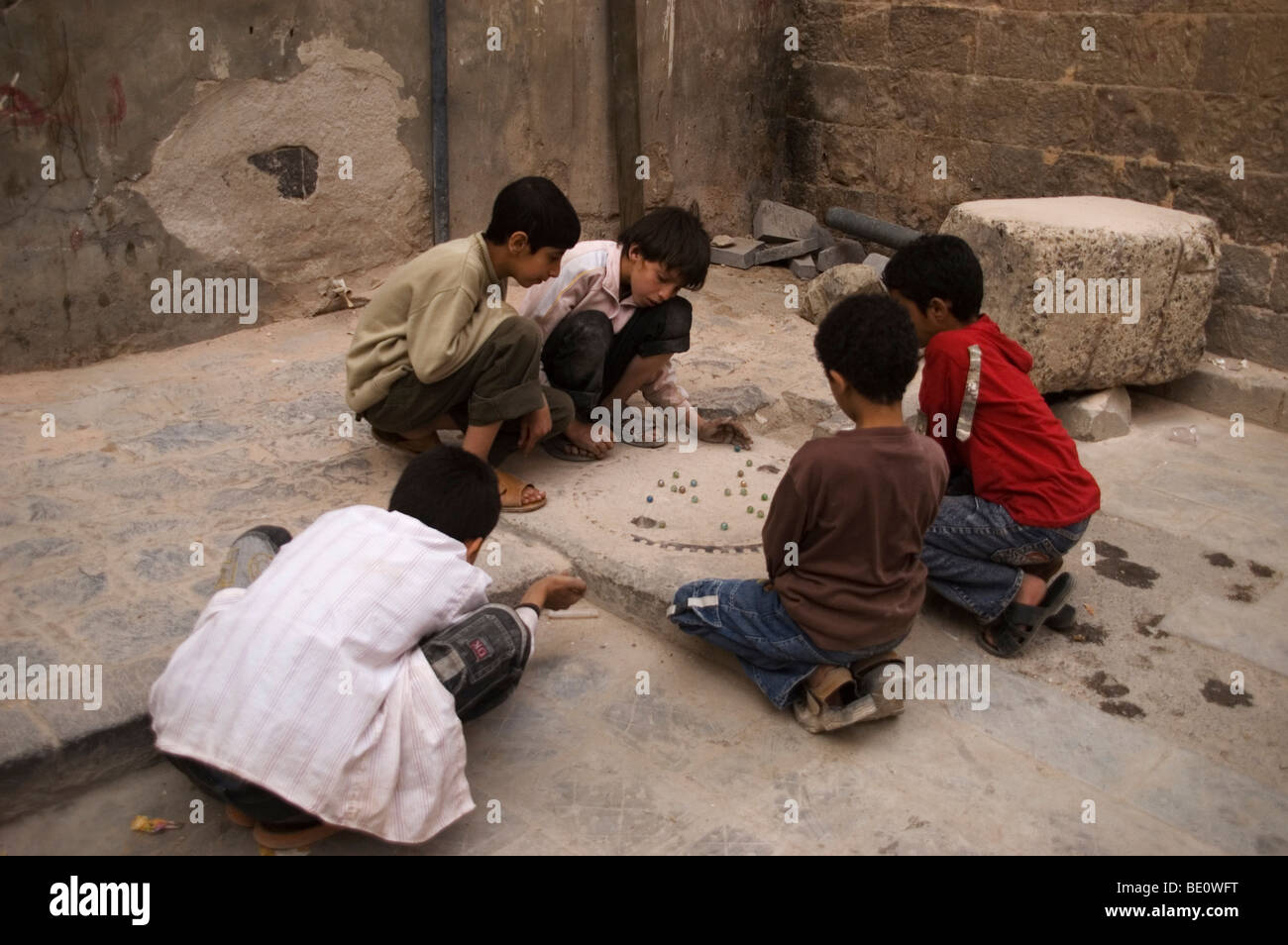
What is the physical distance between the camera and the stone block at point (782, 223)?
22.8ft

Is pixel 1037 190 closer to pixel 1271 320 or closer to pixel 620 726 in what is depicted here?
pixel 1271 320

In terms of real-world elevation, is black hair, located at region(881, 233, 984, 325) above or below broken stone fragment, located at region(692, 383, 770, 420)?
above

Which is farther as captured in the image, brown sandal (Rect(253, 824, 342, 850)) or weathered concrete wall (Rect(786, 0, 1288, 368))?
weathered concrete wall (Rect(786, 0, 1288, 368))

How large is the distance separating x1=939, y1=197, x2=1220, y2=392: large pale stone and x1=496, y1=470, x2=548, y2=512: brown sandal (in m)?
2.04

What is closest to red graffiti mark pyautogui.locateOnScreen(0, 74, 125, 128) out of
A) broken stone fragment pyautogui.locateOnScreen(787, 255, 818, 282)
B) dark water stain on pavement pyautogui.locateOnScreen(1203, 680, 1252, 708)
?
broken stone fragment pyautogui.locateOnScreen(787, 255, 818, 282)

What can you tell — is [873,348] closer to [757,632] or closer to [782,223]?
[757,632]

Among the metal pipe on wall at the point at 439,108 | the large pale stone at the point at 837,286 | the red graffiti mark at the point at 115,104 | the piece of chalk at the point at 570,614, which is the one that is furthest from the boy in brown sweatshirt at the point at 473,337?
the large pale stone at the point at 837,286

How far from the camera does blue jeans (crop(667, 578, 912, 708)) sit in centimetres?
283

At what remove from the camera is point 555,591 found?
2787 millimetres

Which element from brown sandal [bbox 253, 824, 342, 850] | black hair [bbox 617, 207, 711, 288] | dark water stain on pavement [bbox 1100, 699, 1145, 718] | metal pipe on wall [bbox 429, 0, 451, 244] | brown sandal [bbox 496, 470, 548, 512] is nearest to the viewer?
brown sandal [bbox 253, 824, 342, 850]

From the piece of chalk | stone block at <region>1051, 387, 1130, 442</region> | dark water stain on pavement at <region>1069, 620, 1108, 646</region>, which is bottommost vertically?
dark water stain on pavement at <region>1069, 620, 1108, 646</region>

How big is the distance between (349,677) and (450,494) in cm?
46

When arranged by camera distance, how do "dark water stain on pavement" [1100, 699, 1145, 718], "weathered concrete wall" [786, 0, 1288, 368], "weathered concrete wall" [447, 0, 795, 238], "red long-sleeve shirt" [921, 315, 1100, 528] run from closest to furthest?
1. "dark water stain on pavement" [1100, 699, 1145, 718]
2. "red long-sleeve shirt" [921, 315, 1100, 528]
3. "weathered concrete wall" [786, 0, 1288, 368]
4. "weathered concrete wall" [447, 0, 795, 238]

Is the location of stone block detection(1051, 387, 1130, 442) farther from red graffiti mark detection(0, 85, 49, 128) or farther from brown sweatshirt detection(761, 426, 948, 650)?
red graffiti mark detection(0, 85, 49, 128)
